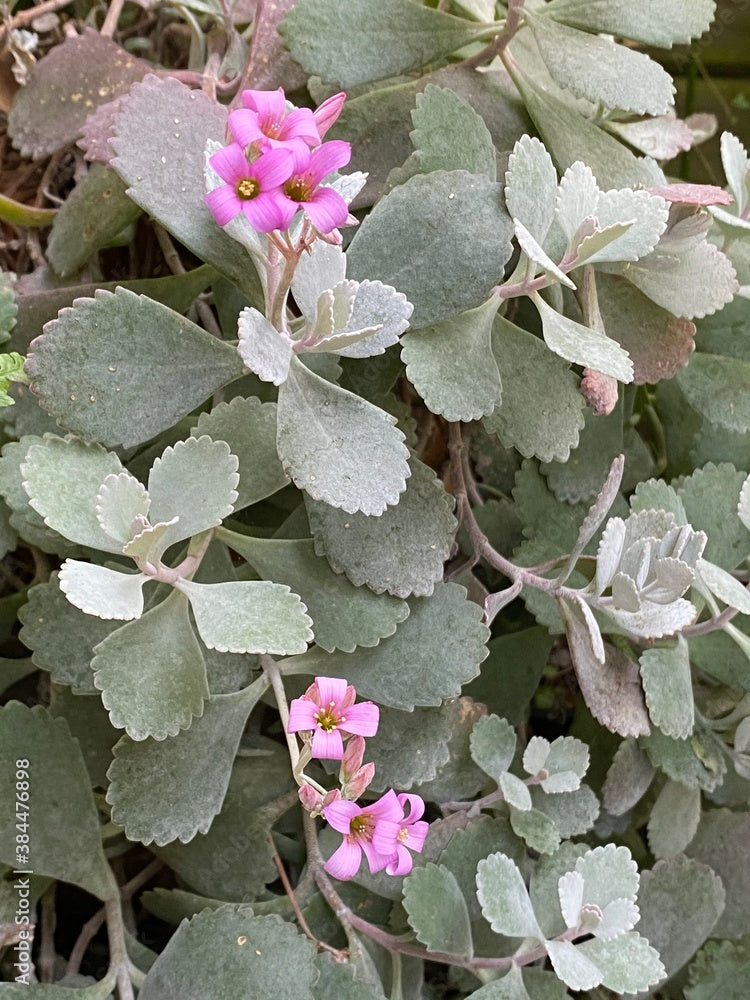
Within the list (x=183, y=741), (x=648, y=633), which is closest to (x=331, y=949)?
(x=183, y=741)

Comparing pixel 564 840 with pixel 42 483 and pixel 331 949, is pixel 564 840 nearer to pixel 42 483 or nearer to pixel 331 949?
pixel 331 949

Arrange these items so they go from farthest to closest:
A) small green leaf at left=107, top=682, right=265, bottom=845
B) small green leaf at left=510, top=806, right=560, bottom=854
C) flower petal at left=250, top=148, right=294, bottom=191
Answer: small green leaf at left=510, top=806, right=560, bottom=854, small green leaf at left=107, top=682, right=265, bottom=845, flower petal at left=250, top=148, right=294, bottom=191

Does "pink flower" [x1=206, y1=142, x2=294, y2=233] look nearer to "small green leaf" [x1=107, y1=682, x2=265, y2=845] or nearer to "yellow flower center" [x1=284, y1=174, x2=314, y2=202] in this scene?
"yellow flower center" [x1=284, y1=174, x2=314, y2=202]

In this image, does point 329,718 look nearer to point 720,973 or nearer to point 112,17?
point 720,973

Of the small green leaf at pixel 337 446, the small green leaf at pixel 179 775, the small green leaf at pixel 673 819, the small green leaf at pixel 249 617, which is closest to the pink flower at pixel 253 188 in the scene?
the small green leaf at pixel 337 446

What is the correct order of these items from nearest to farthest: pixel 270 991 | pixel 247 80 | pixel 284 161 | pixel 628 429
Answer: pixel 284 161 < pixel 270 991 < pixel 247 80 < pixel 628 429

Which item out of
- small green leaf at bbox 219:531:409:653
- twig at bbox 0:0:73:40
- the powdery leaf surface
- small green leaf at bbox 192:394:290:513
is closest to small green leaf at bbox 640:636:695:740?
small green leaf at bbox 219:531:409:653

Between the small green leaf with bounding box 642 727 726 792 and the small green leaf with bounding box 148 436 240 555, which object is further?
the small green leaf with bounding box 642 727 726 792
